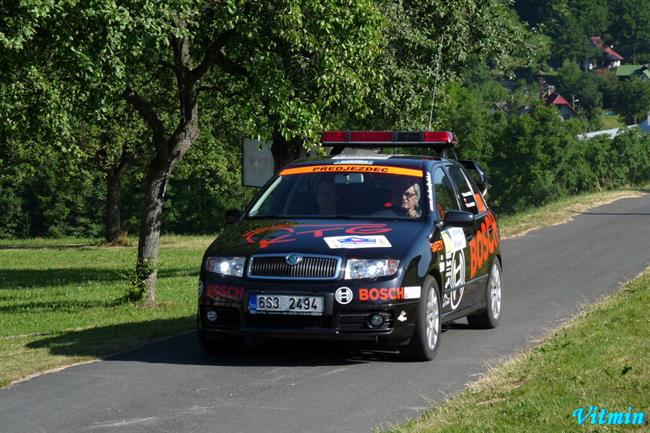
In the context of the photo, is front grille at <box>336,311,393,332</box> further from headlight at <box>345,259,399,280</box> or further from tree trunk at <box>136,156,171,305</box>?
tree trunk at <box>136,156,171,305</box>

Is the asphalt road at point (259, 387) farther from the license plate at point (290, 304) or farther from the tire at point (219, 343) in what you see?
the license plate at point (290, 304)

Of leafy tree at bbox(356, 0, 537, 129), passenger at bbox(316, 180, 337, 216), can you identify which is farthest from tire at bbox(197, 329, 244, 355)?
leafy tree at bbox(356, 0, 537, 129)

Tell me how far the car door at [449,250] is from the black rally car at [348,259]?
12 mm

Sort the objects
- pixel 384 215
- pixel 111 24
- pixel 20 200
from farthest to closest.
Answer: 1. pixel 20 200
2. pixel 111 24
3. pixel 384 215

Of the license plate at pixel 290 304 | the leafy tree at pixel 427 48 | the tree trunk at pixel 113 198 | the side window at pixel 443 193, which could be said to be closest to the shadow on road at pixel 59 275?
the leafy tree at pixel 427 48

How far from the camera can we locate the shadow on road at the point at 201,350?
1047 cm

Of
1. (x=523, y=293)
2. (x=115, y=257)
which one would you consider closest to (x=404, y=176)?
(x=523, y=293)

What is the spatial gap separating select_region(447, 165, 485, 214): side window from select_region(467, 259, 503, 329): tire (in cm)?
64

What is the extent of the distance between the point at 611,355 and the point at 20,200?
83.1 metres

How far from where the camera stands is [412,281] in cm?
1017

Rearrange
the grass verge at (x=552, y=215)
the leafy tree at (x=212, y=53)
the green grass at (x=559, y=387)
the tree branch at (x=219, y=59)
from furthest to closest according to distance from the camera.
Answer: the grass verge at (x=552, y=215) → the tree branch at (x=219, y=59) → the leafy tree at (x=212, y=53) → the green grass at (x=559, y=387)

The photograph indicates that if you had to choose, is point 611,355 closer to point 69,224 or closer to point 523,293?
point 523,293

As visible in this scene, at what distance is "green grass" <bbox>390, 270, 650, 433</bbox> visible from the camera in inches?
283

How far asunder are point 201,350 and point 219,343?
0.50m
